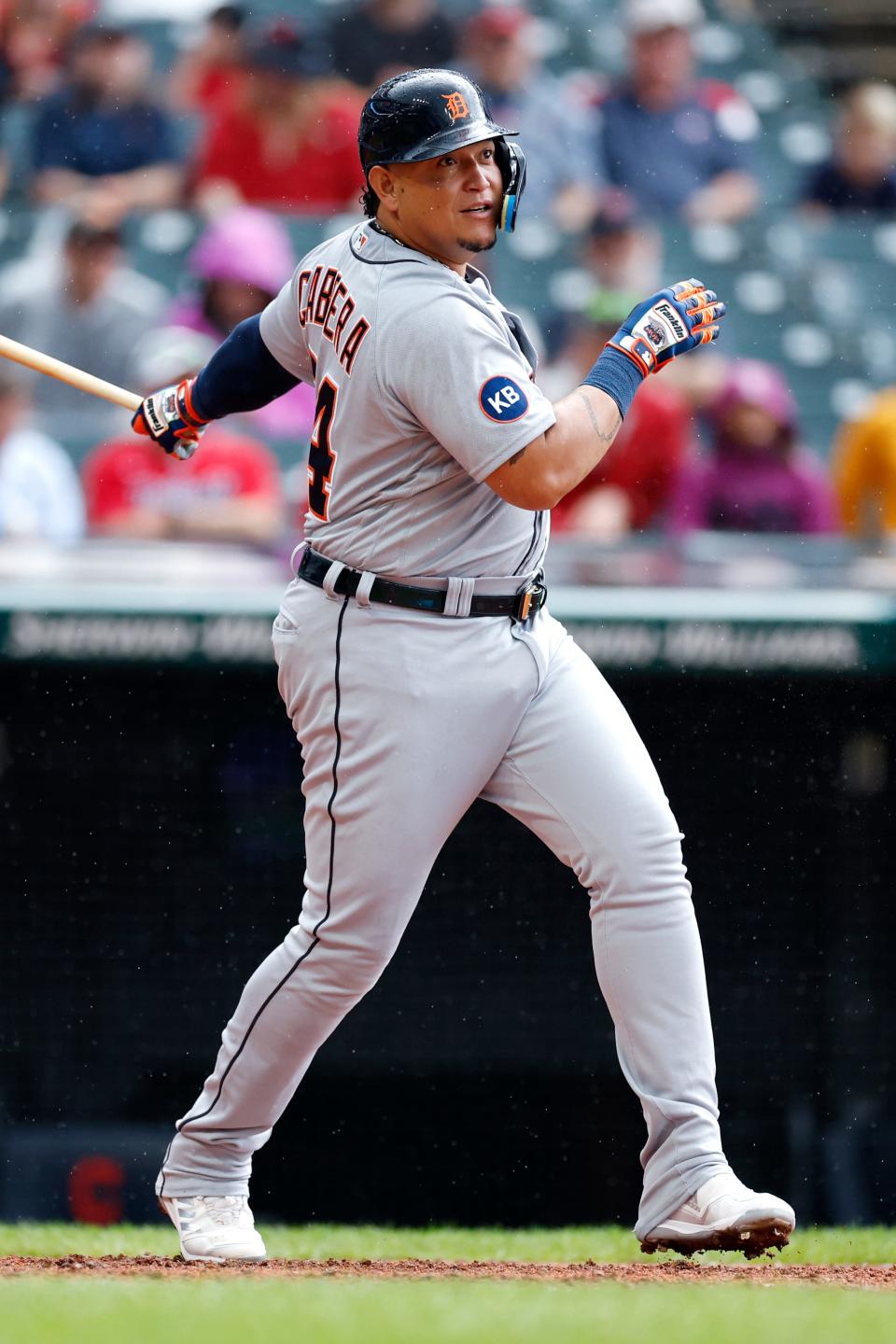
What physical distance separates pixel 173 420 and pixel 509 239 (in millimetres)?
3987

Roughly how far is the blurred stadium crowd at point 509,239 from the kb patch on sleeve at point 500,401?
8.73ft

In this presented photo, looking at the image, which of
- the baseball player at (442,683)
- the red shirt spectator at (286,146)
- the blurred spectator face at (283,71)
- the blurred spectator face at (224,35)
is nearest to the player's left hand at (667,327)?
the baseball player at (442,683)

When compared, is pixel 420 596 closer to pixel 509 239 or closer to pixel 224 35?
pixel 509 239

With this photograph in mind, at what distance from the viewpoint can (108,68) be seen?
302 inches

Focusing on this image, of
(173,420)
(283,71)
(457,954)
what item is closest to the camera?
(173,420)

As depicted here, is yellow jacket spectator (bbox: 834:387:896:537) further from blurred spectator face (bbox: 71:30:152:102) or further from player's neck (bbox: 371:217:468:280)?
blurred spectator face (bbox: 71:30:152:102)

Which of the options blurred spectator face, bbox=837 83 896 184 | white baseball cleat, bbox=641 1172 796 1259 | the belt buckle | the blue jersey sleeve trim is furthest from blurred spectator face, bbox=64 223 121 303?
white baseball cleat, bbox=641 1172 796 1259

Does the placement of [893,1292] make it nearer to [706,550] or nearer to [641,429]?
[706,550]

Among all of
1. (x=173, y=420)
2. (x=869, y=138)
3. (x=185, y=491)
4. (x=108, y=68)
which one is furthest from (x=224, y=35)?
(x=173, y=420)

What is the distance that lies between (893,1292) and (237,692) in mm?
2850

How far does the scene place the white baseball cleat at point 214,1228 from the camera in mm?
3178

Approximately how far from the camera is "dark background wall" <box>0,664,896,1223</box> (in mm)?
5250

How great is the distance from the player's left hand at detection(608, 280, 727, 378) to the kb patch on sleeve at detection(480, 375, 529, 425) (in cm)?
25

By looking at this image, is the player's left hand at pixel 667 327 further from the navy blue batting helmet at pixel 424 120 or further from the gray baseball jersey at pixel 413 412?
the navy blue batting helmet at pixel 424 120
